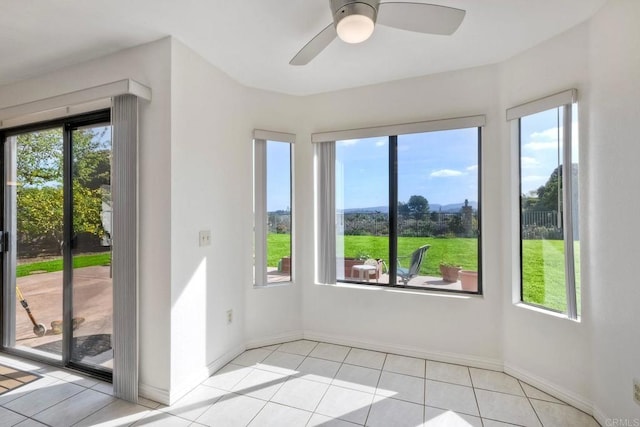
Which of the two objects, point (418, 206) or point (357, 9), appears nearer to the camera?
point (357, 9)

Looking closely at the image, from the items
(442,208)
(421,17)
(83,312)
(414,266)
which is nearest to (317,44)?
(421,17)

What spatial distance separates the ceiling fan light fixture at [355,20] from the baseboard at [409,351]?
2616mm

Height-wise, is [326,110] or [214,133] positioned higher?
[326,110]

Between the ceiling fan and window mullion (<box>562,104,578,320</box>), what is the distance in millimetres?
1249

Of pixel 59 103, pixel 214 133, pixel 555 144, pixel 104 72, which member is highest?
pixel 104 72

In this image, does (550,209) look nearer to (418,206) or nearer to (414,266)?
(418,206)

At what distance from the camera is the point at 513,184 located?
7.94 ft

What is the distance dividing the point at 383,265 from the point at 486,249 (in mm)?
944

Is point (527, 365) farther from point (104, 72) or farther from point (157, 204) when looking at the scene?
point (104, 72)

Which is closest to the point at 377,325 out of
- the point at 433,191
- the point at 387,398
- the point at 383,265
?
the point at 383,265

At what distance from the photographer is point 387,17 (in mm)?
1523

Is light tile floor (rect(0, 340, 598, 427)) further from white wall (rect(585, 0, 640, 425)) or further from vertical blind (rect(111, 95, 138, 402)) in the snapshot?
white wall (rect(585, 0, 640, 425))

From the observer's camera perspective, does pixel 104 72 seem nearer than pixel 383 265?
Yes

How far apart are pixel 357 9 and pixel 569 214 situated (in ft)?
6.56
